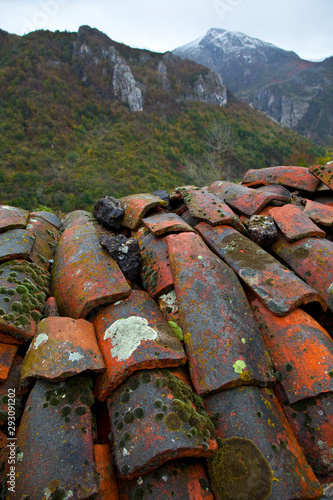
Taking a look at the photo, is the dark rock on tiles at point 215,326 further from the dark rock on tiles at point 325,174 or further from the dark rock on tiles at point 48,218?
the dark rock on tiles at point 325,174

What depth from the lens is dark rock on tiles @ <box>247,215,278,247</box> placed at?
11.1 feet

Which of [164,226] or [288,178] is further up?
[288,178]

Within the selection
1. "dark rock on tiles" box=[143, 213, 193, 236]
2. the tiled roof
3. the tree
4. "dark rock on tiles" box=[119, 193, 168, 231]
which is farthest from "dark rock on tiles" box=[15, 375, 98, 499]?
the tree

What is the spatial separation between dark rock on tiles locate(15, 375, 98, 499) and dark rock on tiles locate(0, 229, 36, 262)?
61.1 inches

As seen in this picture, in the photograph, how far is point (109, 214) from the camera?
3920 millimetres

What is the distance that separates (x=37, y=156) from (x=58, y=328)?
57.6m

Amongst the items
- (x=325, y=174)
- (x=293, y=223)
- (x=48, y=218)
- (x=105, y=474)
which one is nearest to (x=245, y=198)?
(x=293, y=223)

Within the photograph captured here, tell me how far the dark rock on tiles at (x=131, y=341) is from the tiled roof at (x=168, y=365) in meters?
0.01

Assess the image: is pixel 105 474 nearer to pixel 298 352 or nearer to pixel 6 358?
pixel 6 358

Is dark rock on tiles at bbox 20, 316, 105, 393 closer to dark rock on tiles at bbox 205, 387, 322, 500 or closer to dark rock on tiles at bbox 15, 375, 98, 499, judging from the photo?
dark rock on tiles at bbox 15, 375, 98, 499

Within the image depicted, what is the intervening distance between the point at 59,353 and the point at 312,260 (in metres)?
2.80

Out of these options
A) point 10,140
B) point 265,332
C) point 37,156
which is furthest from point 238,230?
point 10,140

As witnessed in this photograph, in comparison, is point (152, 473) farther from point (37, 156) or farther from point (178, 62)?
point (178, 62)

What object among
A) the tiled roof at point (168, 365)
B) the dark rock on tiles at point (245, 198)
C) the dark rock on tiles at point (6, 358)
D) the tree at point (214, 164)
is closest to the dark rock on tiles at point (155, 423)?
the tiled roof at point (168, 365)
